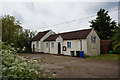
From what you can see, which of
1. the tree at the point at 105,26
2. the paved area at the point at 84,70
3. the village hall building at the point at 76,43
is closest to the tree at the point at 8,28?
the village hall building at the point at 76,43

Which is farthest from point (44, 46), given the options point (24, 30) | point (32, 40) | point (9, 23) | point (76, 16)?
point (76, 16)

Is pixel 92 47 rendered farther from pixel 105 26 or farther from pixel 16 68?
pixel 16 68

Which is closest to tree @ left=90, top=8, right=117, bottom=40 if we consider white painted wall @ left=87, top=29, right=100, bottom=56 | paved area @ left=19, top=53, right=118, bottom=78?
white painted wall @ left=87, top=29, right=100, bottom=56

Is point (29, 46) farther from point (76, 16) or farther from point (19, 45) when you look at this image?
point (76, 16)

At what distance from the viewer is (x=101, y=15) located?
26781 mm

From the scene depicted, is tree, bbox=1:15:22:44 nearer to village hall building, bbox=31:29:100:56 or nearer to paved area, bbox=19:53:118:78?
village hall building, bbox=31:29:100:56

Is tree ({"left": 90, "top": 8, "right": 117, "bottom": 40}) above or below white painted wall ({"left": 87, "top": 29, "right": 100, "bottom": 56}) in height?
above

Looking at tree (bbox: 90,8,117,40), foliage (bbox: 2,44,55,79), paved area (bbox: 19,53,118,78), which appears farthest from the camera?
tree (bbox: 90,8,117,40)

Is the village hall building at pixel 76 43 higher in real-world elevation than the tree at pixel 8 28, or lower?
lower

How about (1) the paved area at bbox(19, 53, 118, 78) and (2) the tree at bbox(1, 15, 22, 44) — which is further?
(2) the tree at bbox(1, 15, 22, 44)

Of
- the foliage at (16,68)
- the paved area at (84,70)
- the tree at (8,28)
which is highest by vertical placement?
the tree at (8,28)

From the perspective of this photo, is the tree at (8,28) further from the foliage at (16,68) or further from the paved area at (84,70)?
the foliage at (16,68)

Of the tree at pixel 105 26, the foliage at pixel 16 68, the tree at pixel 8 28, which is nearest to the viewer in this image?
the foliage at pixel 16 68

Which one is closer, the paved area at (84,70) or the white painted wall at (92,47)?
the paved area at (84,70)
